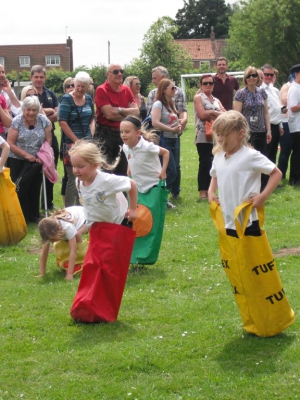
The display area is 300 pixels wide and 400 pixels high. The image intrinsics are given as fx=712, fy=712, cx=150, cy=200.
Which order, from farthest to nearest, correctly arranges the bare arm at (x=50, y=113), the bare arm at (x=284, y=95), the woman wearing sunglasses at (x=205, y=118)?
the bare arm at (x=284, y=95) < the woman wearing sunglasses at (x=205, y=118) < the bare arm at (x=50, y=113)

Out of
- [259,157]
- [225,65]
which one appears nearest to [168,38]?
[225,65]

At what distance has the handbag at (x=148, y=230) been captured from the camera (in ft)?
26.3

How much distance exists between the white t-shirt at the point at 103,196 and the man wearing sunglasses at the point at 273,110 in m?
7.05

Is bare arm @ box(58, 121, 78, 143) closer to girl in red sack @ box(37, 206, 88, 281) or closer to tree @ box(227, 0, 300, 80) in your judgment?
girl in red sack @ box(37, 206, 88, 281)

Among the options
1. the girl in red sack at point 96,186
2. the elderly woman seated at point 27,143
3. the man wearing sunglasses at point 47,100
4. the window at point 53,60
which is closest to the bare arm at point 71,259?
the girl in red sack at point 96,186

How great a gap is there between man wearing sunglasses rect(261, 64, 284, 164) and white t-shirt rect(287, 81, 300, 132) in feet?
0.66

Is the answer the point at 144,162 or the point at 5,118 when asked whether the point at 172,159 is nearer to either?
the point at 5,118

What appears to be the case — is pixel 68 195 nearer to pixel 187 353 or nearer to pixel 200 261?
pixel 200 261

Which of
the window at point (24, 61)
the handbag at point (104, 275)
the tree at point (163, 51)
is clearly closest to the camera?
the handbag at point (104, 275)

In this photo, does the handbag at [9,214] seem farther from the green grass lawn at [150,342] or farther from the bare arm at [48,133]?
the bare arm at [48,133]

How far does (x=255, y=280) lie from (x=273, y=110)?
25.5 ft

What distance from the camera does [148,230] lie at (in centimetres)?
807

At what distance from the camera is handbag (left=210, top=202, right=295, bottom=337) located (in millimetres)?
5484

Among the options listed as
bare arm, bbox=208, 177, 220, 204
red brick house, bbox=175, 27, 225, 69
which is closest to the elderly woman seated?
bare arm, bbox=208, 177, 220, 204
